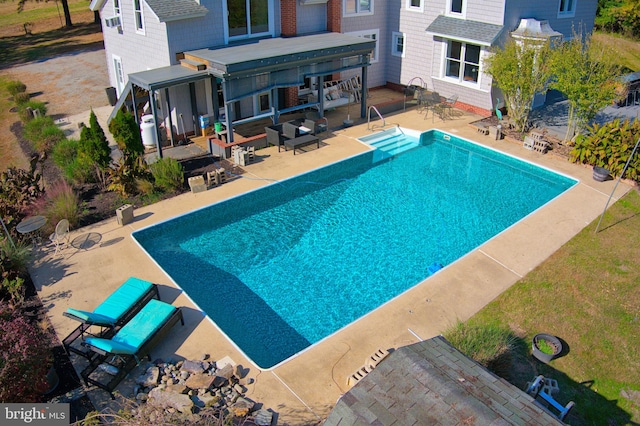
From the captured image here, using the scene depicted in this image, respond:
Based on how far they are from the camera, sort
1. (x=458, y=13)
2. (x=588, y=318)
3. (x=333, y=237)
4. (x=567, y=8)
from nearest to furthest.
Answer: (x=588, y=318), (x=333, y=237), (x=458, y=13), (x=567, y=8)

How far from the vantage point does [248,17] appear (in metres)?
22.5

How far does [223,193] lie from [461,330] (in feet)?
32.5

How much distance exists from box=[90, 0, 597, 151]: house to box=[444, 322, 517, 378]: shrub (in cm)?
1290

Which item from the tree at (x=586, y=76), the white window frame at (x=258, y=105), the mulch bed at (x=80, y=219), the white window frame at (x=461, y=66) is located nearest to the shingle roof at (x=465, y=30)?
the white window frame at (x=461, y=66)

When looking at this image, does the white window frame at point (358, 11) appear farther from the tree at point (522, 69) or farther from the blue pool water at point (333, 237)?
the blue pool water at point (333, 237)

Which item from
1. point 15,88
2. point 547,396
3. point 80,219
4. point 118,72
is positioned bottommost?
point 547,396

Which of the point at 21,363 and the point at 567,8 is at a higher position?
Answer: the point at 567,8

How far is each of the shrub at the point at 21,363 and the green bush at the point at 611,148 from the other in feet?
63.6

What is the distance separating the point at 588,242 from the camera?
51.1ft

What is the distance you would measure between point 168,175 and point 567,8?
2140 centimetres

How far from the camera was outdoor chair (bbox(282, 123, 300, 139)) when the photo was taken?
2105cm

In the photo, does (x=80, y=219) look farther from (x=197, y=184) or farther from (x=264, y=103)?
(x=264, y=103)

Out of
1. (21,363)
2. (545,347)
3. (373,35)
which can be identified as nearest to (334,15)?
(373,35)

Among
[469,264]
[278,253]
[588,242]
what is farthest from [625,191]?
[278,253]
